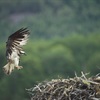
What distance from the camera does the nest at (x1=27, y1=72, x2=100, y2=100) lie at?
372 inches

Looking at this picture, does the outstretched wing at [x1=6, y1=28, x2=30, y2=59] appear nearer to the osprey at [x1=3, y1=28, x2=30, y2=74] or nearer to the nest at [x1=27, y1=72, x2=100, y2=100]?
the osprey at [x1=3, y1=28, x2=30, y2=74]

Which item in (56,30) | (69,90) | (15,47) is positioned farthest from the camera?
(56,30)

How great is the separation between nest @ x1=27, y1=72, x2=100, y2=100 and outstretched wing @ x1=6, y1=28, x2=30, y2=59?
2.12 feet

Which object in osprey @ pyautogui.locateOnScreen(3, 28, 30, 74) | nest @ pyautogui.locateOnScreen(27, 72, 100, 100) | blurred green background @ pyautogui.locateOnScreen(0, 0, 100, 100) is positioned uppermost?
blurred green background @ pyautogui.locateOnScreen(0, 0, 100, 100)

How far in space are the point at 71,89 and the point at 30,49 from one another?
4231cm

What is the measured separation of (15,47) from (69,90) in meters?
1.26

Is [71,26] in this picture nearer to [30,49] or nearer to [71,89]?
[30,49]

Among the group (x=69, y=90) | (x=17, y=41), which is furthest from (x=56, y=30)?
(x=69, y=90)

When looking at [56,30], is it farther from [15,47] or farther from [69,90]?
[69,90]

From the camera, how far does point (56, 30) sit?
272 feet

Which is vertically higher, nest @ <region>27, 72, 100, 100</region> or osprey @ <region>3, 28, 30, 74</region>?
osprey @ <region>3, 28, 30, 74</region>

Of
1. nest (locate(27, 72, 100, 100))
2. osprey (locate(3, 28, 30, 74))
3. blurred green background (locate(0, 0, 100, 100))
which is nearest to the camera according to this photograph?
nest (locate(27, 72, 100, 100))

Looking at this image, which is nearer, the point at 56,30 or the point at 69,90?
the point at 69,90

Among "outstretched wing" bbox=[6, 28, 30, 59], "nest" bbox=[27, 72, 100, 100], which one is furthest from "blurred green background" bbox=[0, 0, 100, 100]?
"nest" bbox=[27, 72, 100, 100]
